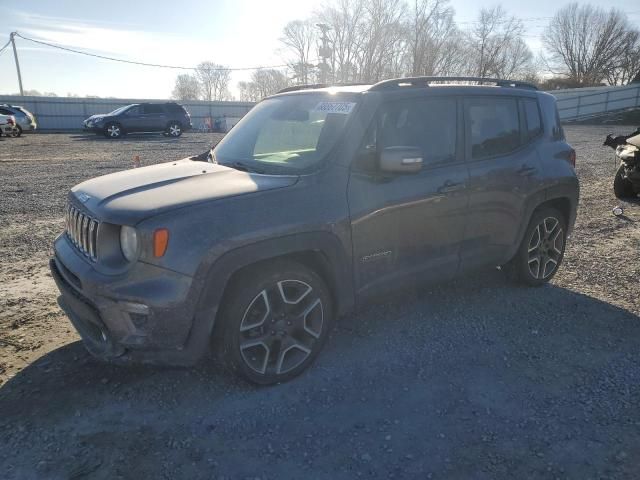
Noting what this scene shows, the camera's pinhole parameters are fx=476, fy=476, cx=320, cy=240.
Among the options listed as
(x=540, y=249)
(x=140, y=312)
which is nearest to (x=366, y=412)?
(x=140, y=312)

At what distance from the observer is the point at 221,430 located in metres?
2.76

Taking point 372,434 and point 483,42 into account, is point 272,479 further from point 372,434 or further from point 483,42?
point 483,42

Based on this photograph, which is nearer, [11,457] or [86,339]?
[11,457]

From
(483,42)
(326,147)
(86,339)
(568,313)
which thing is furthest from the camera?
(483,42)

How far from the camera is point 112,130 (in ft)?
83.0

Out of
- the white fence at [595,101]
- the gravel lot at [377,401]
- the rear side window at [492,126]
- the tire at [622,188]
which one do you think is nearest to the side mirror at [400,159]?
the rear side window at [492,126]

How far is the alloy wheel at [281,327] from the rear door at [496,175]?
152 centimetres

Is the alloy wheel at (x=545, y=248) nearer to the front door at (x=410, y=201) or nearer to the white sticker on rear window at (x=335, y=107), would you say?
the front door at (x=410, y=201)

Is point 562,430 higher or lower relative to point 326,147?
lower

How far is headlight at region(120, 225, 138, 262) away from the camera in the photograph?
2652 millimetres

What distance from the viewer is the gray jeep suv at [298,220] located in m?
2.69

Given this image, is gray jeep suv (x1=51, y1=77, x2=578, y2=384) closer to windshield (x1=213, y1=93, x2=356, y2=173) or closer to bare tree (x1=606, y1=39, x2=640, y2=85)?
windshield (x1=213, y1=93, x2=356, y2=173)

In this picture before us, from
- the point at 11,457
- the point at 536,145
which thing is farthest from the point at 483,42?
the point at 11,457

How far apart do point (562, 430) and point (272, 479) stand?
1687mm
